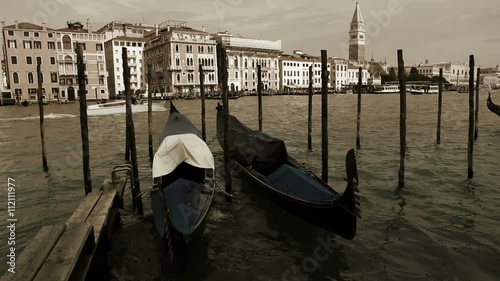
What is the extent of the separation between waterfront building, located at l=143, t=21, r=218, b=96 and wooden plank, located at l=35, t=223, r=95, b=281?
5491cm

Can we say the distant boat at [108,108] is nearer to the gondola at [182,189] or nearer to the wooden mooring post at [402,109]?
the gondola at [182,189]

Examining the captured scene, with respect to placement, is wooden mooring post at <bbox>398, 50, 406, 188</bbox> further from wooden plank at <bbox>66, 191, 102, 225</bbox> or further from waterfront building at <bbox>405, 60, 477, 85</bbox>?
waterfront building at <bbox>405, 60, 477, 85</bbox>

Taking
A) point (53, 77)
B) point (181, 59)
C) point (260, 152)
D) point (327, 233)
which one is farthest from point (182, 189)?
point (181, 59)

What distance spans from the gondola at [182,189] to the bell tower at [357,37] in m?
103

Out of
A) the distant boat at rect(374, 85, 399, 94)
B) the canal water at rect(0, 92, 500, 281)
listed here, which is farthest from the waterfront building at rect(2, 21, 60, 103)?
the distant boat at rect(374, 85, 399, 94)

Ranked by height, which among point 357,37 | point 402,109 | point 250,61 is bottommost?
point 402,109

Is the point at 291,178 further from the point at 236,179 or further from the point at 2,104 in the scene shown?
the point at 2,104

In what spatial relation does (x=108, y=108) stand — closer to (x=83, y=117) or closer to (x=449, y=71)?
(x=83, y=117)

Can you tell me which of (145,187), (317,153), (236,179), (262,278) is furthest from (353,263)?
(317,153)

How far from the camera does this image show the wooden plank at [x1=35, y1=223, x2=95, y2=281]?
323 cm

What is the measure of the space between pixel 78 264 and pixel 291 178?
392cm

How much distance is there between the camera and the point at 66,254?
3.56m

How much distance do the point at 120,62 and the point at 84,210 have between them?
60.7 meters

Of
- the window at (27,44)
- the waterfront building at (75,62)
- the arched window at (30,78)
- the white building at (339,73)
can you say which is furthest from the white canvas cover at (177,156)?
the white building at (339,73)
